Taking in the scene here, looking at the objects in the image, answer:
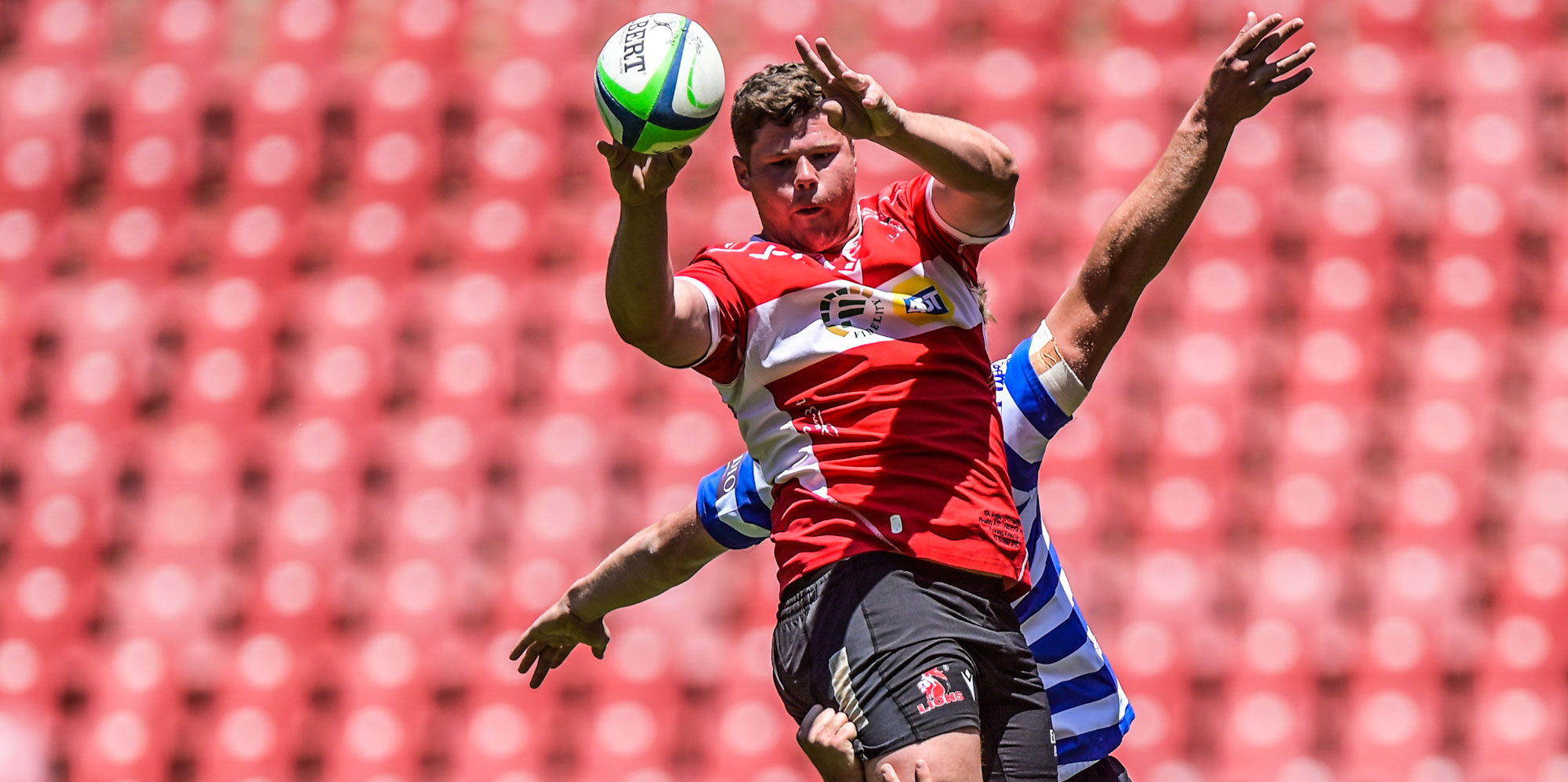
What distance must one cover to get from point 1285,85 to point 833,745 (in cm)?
133

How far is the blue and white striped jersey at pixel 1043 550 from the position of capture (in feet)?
9.61

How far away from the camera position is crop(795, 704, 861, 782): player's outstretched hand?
91.4 inches

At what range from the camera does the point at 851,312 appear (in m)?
2.52

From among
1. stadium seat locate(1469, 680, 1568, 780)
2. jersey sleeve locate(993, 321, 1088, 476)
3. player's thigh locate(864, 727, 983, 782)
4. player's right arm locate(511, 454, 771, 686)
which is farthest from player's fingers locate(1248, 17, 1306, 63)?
stadium seat locate(1469, 680, 1568, 780)

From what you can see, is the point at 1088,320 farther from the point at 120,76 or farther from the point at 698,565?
the point at 120,76

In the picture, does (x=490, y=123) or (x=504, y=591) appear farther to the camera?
(x=490, y=123)

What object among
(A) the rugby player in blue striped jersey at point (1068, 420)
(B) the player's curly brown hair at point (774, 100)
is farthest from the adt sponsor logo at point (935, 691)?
(B) the player's curly brown hair at point (774, 100)

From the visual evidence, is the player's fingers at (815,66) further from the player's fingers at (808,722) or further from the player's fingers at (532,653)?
the player's fingers at (532,653)

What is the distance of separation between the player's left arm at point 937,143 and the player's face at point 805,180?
8cm

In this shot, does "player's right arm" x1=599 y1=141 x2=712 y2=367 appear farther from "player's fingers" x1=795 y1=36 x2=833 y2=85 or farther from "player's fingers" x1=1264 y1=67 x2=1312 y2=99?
"player's fingers" x1=1264 y1=67 x2=1312 y2=99

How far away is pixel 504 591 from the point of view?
17.6ft

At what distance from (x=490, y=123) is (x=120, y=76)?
4.87 feet

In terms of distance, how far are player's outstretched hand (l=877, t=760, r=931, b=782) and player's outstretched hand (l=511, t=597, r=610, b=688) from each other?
1042 mm

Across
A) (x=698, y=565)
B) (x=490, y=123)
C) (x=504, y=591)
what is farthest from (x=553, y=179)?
(x=698, y=565)
